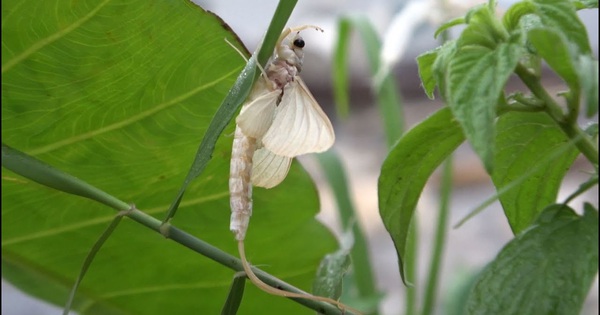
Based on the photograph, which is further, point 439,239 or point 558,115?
point 439,239

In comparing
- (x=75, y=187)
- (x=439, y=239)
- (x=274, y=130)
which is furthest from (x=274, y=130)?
(x=439, y=239)

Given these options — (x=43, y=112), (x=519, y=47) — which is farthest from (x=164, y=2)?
(x=519, y=47)

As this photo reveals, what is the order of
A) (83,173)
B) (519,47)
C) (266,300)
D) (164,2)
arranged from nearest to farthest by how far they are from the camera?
(519,47) < (164,2) < (83,173) < (266,300)

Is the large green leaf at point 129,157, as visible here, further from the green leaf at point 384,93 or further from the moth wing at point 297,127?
the green leaf at point 384,93

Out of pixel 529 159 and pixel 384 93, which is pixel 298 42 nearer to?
pixel 529 159

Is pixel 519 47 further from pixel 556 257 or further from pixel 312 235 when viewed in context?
pixel 312 235

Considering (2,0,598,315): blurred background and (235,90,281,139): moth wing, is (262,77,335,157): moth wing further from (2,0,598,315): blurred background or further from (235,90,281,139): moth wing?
(2,0,598,315): blurred background

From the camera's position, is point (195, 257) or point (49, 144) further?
point (195, 257)
